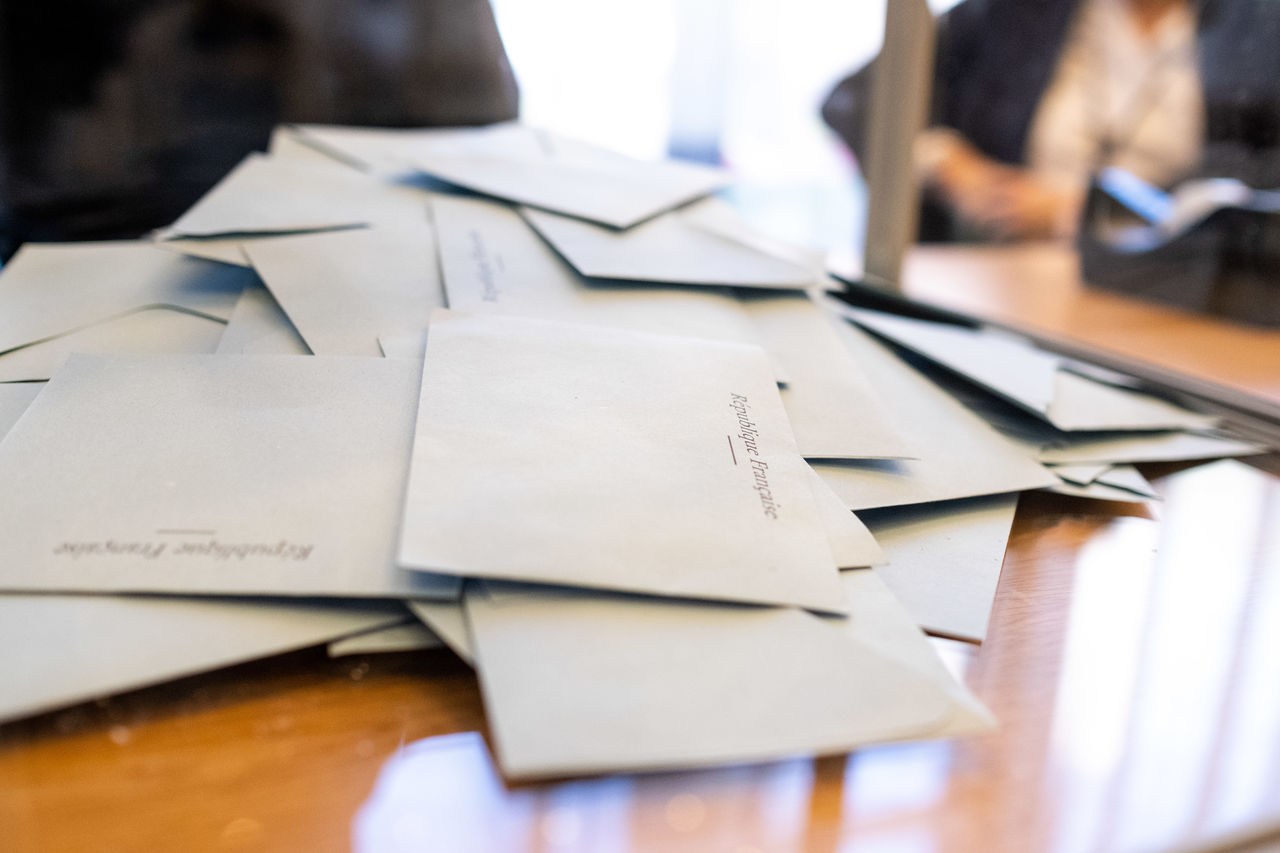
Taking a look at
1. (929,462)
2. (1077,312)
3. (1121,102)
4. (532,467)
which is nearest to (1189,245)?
(1077,312)

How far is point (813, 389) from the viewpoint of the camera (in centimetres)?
54

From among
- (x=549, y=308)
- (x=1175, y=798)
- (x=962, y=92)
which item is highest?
(x=962, y=92)

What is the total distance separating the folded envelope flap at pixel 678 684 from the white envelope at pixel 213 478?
49 millimetres

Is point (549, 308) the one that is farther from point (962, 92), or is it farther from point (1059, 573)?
point (962, 92)

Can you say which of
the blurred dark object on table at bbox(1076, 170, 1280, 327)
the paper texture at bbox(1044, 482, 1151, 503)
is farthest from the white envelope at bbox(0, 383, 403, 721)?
the blurred dark object on table at bbox(1076, 170, 1280, 327)

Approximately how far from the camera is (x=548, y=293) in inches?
22.8

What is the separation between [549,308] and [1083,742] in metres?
0.38

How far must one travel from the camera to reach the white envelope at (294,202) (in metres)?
0.59

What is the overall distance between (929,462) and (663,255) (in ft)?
0.83

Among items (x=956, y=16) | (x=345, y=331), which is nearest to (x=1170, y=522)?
(x=345, y=331)

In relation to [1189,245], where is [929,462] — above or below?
below

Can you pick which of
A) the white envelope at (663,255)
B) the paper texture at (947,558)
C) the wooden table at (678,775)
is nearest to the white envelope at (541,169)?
the white envelope at (663,255)

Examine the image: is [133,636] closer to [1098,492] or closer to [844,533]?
[844,533]

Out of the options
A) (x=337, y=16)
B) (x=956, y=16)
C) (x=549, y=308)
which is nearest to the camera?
(x=549, y=308)
